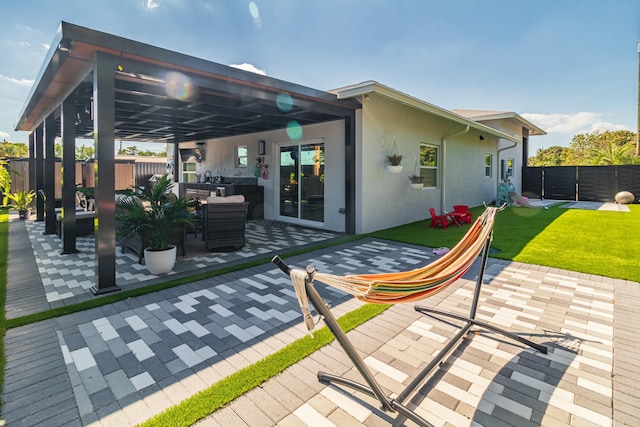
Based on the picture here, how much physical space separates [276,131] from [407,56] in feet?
20.7

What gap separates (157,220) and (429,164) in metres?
7.82

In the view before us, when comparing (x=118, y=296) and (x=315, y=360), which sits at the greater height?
(x=118, y=296)

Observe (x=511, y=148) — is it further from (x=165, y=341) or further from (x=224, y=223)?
(x=165, y=341)

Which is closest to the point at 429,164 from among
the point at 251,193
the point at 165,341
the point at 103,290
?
the point at 251,193

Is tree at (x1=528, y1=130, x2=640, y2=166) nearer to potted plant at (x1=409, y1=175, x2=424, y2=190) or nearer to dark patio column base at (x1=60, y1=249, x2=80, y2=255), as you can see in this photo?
potted plant at (x1=409, y1=175, x2=424, y2=190)

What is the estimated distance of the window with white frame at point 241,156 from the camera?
35.7 ft

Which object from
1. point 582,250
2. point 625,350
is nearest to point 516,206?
point 582,250

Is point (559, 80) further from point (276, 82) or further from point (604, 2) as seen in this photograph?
point (276, 82)

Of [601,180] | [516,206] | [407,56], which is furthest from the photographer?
[601,180]

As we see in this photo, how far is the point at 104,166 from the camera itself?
12.3 feet

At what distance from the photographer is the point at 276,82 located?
5.16 m

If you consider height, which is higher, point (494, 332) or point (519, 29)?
point (519, 29)

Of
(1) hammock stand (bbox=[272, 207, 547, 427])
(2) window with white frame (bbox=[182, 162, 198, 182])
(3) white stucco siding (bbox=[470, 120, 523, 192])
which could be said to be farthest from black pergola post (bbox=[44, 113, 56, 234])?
(3) white stucco siding (bbox=[470, 120, 523, 192])

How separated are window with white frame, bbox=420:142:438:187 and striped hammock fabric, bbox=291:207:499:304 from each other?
6988 mm
